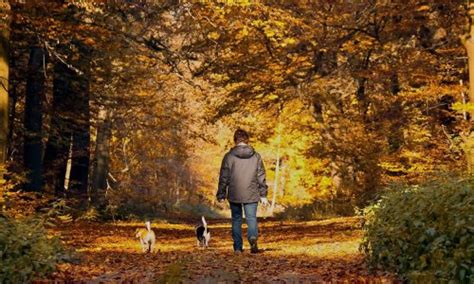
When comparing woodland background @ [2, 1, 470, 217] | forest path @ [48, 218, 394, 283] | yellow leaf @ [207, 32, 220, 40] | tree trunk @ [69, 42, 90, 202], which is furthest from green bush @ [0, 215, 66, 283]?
yellow leaf @ [207, 32, 220, 40]

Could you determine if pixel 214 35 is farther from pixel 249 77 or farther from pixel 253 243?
pixel 253 243

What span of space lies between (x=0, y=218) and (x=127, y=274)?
184cm

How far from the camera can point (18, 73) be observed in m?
20.1

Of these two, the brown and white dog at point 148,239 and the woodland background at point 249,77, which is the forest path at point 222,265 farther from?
the woodland background at point 249,77

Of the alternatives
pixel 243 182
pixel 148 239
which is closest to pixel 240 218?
pixel 243 182

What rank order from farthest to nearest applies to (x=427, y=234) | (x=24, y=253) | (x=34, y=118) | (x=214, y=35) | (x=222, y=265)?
(x=34, y=118)
(x=214, y=35)
(x=222, y=265)
(x=24, y=253)
(x=427, y=234)

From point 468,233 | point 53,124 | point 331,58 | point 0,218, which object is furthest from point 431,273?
point 331,58

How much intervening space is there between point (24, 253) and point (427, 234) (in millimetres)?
4832

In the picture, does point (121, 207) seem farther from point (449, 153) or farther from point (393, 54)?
point (449, 153)

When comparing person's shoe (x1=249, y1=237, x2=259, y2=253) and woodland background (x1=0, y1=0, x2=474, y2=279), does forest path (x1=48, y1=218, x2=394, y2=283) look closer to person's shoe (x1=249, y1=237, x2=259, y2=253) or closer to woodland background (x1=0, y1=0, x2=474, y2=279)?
person's shoe (x1=249, y1=237, x2=259, y2=253)

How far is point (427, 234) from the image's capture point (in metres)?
7.97

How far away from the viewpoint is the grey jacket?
41.3ft

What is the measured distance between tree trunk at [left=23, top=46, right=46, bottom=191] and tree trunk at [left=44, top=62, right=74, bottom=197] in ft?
1.72

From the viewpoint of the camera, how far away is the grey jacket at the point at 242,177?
1259cm
